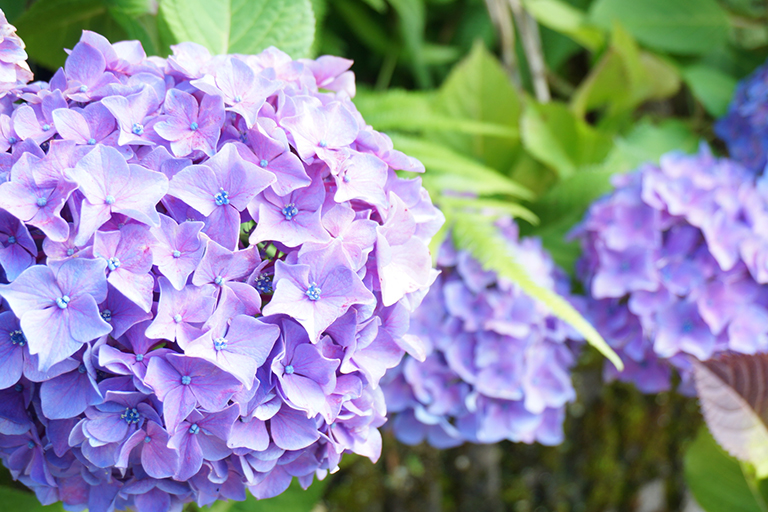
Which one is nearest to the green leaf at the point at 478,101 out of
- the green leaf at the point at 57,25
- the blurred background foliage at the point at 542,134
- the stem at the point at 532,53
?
the blurred background foliage at the point at 542,134

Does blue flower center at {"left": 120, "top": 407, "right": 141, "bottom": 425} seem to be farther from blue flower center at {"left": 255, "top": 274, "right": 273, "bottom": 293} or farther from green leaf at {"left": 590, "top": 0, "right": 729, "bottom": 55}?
green leaf at {"left": 590, "top": 0, "right": 729, "bottom": 55}

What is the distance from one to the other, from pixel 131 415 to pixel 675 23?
1125 mm

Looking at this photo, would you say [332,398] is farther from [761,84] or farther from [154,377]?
[761,84]

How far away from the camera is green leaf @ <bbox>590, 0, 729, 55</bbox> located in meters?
1.04

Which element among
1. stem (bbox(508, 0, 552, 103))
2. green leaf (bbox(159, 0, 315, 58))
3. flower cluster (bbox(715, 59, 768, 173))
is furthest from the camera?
stem (bbox(508, 0, 552, 103))

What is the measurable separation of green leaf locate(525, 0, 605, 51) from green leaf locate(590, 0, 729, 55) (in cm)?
7

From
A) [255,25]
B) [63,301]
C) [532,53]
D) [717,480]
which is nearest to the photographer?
[63,301]

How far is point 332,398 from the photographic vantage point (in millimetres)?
363

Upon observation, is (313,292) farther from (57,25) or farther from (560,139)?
(560,139)

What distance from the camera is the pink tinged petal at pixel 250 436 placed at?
0.34m

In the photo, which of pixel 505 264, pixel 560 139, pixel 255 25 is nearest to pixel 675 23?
pixel 560 139

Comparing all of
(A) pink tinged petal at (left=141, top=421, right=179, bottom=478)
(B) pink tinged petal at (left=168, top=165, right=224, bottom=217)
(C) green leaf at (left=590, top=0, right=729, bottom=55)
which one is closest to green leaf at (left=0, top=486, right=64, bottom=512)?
(A) pink tinged petal at (left=141, top=421, right=179, bottom=478)

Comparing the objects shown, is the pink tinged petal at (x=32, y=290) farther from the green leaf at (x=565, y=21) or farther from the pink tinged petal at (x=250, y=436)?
the green leaf at (x=565, y=21)

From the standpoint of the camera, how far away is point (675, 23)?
1066 mm
